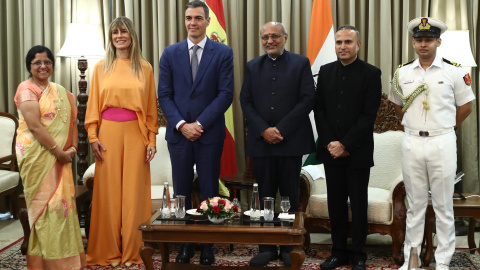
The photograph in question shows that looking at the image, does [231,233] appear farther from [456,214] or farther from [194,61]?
[456,214]

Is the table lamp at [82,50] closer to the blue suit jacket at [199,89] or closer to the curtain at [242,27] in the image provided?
the curtain at [242,27]

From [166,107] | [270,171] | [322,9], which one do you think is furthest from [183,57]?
[322,9]

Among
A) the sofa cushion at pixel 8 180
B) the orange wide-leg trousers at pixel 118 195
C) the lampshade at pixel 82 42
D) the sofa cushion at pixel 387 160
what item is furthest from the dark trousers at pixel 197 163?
the sofa cushion at pixel 8 180

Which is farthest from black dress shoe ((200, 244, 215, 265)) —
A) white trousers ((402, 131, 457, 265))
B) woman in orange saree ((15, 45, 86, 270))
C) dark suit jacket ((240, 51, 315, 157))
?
white trousers ((402, 131, 457, 265))

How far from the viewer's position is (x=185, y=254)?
386cm

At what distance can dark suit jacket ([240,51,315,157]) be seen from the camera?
3805 millimetres

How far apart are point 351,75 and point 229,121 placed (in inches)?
61.2

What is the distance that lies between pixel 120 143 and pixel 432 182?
6.86 ft

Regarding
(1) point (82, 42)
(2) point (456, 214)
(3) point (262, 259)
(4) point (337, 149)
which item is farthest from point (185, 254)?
(1) point (82, 42)

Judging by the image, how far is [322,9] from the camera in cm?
493

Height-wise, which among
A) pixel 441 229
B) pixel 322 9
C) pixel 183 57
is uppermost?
pixel 322 9

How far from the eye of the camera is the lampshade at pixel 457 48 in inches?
183

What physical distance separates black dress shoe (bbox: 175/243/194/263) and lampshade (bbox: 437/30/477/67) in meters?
2.59

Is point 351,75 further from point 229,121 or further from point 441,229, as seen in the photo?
point 229,121
